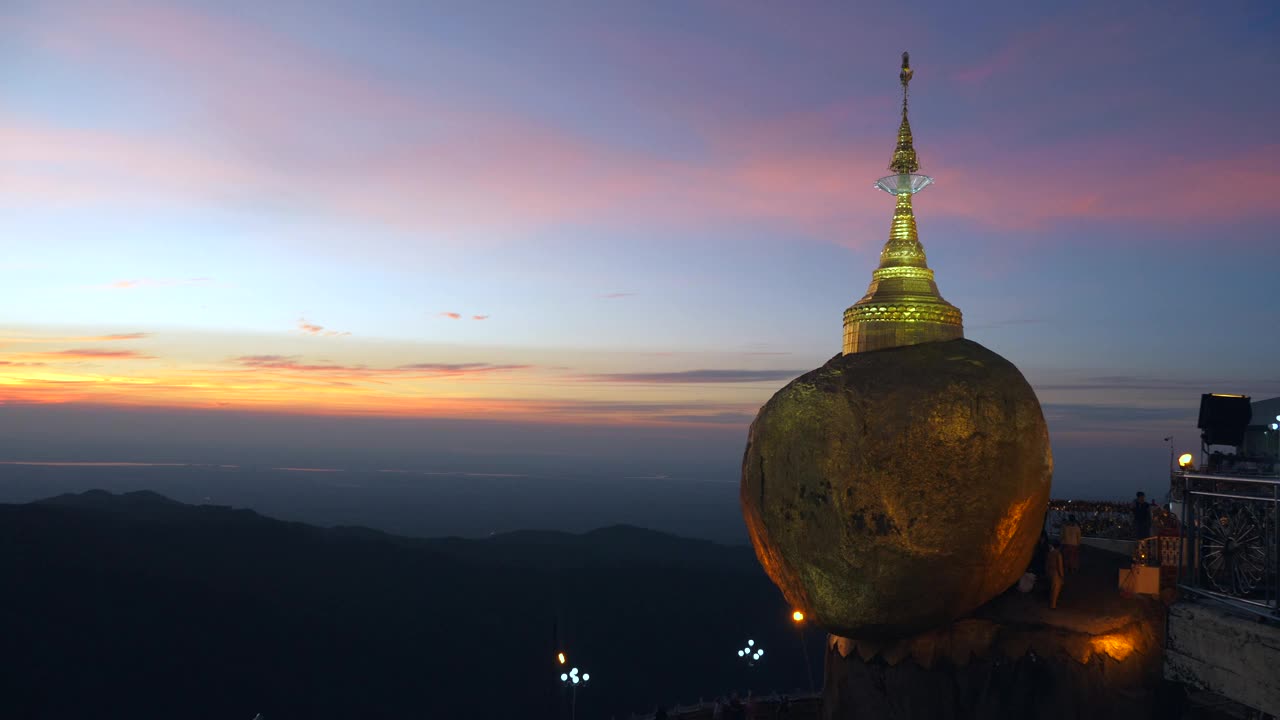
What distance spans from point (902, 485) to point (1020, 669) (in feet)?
16.8

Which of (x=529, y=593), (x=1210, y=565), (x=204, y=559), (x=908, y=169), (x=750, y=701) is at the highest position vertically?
(x=908, y=169)

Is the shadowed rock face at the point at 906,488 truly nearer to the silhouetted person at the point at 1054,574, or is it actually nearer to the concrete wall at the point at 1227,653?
the silhouetted person at the point at 1054,574

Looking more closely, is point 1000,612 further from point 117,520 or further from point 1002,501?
point 117,520

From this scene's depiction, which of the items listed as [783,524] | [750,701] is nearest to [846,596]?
[783,524]

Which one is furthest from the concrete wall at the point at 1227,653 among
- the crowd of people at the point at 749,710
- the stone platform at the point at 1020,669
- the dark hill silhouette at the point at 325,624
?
the dark hill silhouette at the point at 325,624

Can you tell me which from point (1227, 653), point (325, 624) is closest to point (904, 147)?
point (1227, 653)

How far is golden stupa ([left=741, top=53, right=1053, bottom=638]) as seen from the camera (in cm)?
1742

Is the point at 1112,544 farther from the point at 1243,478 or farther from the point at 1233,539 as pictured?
the point at 1243,478

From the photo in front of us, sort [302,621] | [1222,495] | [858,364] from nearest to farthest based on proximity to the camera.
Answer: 1. [1222,495]
2. [858,364]
3. [302,621]

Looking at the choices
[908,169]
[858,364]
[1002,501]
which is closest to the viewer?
[1002,501]

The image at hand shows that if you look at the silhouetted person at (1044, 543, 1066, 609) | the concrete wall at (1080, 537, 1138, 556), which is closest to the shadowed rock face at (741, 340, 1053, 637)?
the silhouetted person at (1044, 543, 1066, 609)

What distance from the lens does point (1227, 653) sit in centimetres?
1454

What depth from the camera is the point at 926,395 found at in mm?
17844

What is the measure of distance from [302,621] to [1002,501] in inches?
3098
